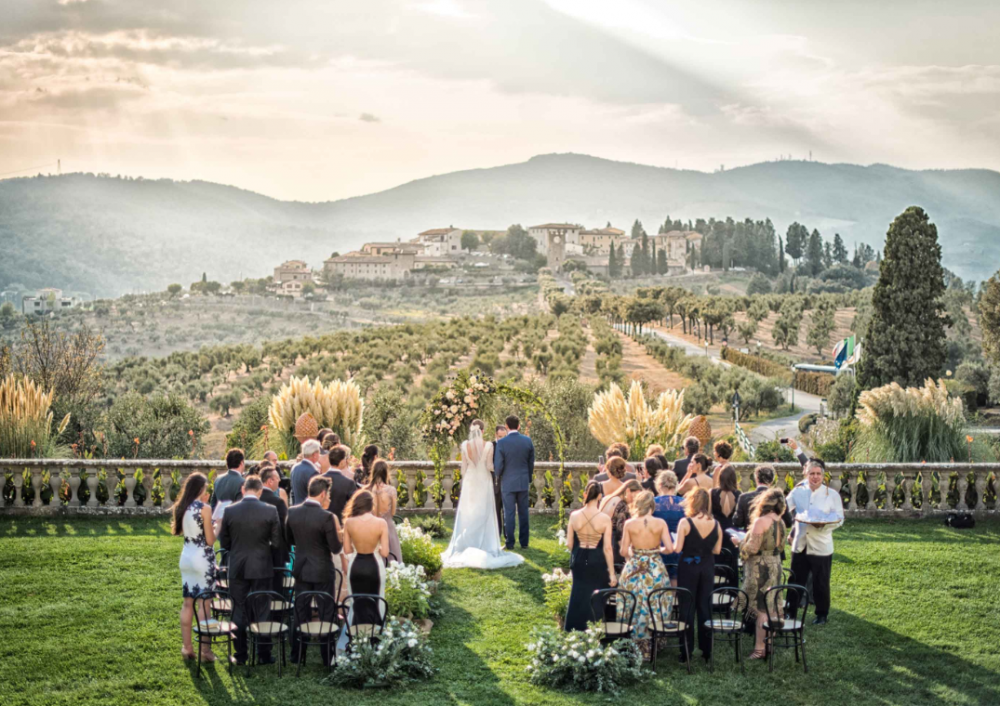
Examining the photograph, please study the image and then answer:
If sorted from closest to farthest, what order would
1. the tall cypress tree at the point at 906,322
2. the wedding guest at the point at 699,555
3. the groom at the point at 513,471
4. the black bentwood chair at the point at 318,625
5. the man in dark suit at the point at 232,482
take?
1. the black bentwood chair at the point at 318,625
2. the wedding guest at the point at 699,555
3. the man in dark suit at the point at 232,482
4. the groom at the point at 513,471
5. the tall cypress tree at the point at 906,322

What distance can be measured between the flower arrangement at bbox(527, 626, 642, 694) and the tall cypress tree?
81.3ft

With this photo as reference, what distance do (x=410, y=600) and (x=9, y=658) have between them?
3.61 meters

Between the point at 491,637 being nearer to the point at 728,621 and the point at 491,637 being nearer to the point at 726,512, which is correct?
the point at 728,621

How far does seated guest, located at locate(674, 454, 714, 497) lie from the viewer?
1012 cm

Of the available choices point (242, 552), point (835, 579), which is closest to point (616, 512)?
point (242, 552)

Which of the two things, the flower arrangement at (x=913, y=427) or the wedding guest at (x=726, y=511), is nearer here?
the wedding guest at (x=726, y=511)

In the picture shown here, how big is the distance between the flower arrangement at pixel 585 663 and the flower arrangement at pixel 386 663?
969mm

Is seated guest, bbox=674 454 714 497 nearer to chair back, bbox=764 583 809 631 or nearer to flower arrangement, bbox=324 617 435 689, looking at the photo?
chair back, bbox=764 583 809 631

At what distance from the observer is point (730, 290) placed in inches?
6255

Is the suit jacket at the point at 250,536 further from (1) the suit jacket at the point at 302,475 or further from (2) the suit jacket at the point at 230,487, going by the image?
(1) the suit jacket at the point at 302,475

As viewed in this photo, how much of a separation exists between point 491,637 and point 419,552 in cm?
167

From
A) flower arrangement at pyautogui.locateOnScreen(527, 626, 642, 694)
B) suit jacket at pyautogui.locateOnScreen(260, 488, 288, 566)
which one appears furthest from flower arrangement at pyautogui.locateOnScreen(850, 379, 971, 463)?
suit jacket at pyautogui.locateOnScreen(260, 488, 288, 566)

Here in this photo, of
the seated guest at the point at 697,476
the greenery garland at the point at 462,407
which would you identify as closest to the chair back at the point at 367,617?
the seated guest at the point at 697,476

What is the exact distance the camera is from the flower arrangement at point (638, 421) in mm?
16234
